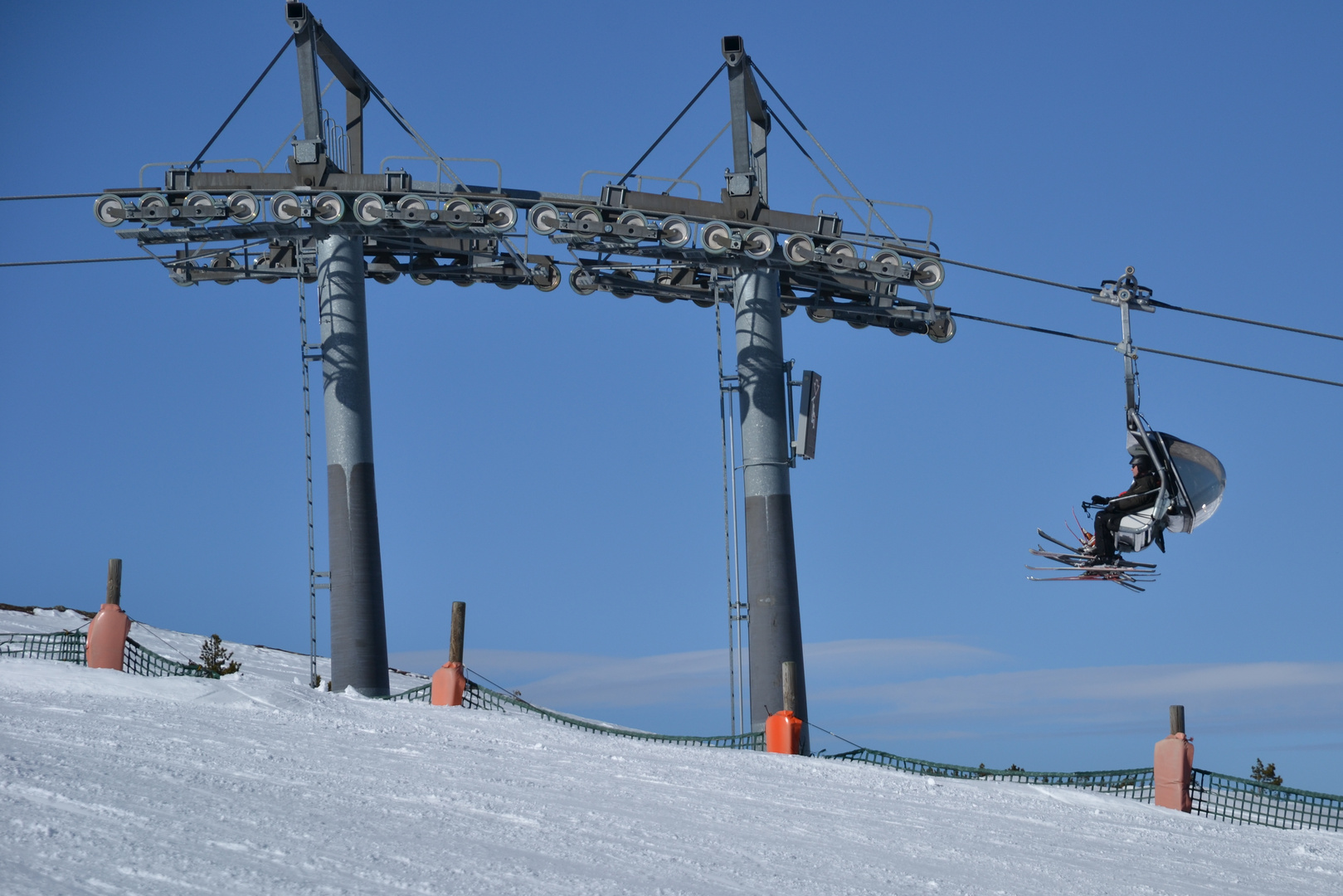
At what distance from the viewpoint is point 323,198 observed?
94.3 feet

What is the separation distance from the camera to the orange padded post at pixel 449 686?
78.5 ft

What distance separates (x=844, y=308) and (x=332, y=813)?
21883 millimetres

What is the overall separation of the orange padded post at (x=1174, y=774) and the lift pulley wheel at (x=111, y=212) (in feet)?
71.4

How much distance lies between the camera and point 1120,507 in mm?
21062

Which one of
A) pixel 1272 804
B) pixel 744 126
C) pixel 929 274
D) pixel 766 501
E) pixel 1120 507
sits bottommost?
pixel 1272 804

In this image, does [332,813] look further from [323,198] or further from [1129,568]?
[323,198]

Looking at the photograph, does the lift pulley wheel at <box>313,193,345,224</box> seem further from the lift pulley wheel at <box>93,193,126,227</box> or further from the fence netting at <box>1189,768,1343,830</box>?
the fence netting at <box>1189,768,1343,830</box>

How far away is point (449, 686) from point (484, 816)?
11707mm

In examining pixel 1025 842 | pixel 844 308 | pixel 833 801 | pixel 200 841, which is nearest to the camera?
pixel 200 841

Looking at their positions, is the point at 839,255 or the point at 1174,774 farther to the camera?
the point at 839,255

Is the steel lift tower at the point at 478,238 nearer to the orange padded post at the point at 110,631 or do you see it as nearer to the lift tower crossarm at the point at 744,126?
the lift tower crossarm at the point at 744,126

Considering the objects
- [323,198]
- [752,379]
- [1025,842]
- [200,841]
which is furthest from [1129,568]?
[323,198]

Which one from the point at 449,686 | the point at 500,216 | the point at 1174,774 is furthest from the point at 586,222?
the point at 1174,774

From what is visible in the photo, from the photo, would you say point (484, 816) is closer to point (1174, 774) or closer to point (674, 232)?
point (1174, 774)
